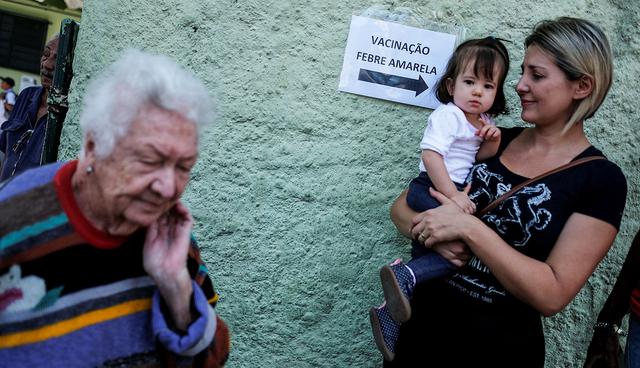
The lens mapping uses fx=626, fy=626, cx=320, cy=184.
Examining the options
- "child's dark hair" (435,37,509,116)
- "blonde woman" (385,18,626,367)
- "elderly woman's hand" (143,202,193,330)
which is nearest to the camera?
"elderly woman's hand" (143,202,193,330)

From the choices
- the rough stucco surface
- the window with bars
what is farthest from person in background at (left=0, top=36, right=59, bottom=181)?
the window with bars

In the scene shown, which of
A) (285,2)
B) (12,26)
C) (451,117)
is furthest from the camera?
(12,26)

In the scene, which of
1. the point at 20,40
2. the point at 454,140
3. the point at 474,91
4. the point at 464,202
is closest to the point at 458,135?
the point at 454,140

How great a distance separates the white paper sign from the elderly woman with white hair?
1.38 meters

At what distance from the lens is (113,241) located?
64.8 inches

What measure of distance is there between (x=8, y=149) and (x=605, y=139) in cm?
362

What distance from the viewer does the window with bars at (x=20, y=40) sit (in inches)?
572

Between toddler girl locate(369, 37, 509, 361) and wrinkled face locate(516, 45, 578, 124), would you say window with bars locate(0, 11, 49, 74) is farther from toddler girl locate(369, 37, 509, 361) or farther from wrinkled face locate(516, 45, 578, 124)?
wrinkled face locate(516, 45, 578, 124)

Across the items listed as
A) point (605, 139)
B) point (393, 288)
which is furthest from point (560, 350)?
point (393, 288)

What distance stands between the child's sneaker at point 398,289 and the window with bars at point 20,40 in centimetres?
1436

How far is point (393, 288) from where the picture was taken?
2320 millimetres

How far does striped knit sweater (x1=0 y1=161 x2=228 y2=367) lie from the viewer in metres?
1.52

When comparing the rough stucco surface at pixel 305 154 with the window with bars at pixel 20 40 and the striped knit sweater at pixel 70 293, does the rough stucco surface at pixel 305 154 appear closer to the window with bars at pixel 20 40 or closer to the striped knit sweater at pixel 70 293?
the striped knit sweater at pixel 70 293

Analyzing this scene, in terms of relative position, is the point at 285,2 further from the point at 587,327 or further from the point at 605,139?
the point at 587,327
